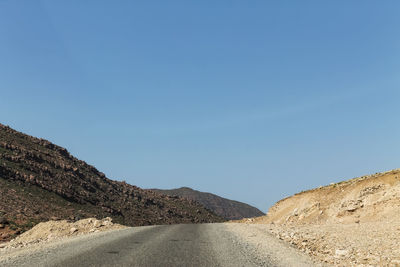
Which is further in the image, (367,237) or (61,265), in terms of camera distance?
(367,237)

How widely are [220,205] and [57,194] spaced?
137598mm

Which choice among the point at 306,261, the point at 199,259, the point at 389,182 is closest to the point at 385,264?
the point at 306,261

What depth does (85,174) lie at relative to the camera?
7881cm

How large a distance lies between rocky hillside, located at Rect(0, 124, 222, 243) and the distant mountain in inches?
3050

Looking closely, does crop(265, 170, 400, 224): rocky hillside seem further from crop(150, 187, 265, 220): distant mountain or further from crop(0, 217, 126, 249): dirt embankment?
crop(150, 187, 265, 220): distant mountain

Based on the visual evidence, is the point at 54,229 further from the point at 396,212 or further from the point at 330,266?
the point at 396,212

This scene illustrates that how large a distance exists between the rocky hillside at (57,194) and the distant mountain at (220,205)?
77.5m

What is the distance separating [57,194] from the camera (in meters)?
55.7

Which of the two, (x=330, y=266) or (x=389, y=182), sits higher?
(x=389, y=182)

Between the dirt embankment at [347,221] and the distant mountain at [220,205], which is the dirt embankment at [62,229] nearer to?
the dirt embankment at [347,221]

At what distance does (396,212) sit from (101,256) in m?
18.6

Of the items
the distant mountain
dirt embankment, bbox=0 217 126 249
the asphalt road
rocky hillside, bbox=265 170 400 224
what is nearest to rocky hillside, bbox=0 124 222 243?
dirt embankment, bbox=0 217 126 249

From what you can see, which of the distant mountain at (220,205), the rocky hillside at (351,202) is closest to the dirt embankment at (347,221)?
the rocky hillside at (351,202)

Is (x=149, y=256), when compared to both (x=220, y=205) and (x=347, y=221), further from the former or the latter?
(x=220, y=205)
